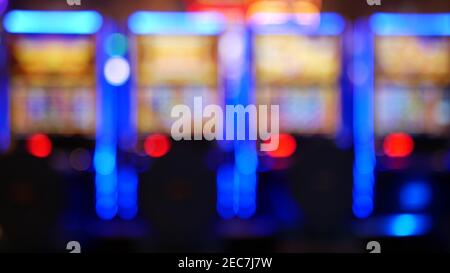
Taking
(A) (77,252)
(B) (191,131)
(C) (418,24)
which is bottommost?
(A) (77,252)

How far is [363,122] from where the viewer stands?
7.02ft

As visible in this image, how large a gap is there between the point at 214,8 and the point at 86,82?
40 centimetres

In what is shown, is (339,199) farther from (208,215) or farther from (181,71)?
(181,71)

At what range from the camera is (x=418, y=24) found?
6.87 feet

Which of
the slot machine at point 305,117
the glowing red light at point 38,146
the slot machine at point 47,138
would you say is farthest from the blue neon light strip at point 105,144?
the slot machine at point 305,117

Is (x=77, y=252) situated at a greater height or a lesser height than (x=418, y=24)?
lesser

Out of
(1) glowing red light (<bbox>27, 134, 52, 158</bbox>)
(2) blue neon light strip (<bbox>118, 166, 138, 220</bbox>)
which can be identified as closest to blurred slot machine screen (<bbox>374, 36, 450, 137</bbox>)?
(2) blue neon light strip (<bbox>118, 166, 138, 220</bbox>)

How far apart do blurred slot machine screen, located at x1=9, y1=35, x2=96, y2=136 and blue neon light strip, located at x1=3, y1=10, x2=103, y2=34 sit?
0.03 m

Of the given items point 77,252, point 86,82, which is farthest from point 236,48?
point 77,252

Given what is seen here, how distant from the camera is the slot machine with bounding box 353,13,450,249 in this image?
6.67 ft

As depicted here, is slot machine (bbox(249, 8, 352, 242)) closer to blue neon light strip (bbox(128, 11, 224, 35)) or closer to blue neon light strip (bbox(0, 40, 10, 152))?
blue neon light strip (bbox(128, 11, 224, 35))

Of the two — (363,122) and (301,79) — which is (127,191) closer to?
(301,79)

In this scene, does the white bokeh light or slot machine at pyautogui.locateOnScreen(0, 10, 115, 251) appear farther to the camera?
the white bokeh light

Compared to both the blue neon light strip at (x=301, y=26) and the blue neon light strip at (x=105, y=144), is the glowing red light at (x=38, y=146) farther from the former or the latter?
the blue neon light strip at (x=301, y=26)
